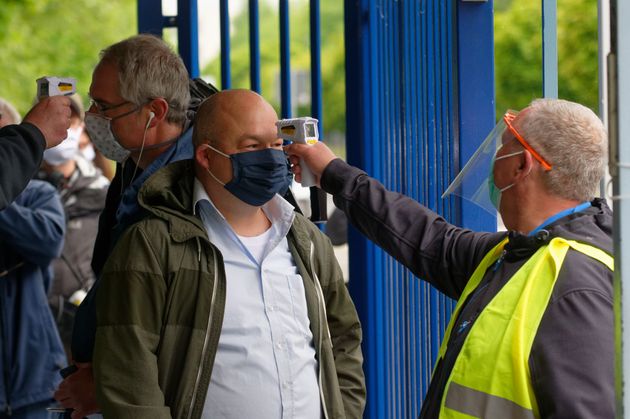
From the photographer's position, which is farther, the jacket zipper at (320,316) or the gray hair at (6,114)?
the gray hair at (6,114)

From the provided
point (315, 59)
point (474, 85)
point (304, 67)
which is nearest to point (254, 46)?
point (315, 59)

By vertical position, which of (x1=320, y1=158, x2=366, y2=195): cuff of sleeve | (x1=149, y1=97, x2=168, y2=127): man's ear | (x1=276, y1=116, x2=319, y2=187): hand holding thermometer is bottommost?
(x1=320, y1=158, x2=366, y2=195): cuff of sleeve

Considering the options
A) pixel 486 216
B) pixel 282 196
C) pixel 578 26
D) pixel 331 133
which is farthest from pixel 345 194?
pixel 331 133

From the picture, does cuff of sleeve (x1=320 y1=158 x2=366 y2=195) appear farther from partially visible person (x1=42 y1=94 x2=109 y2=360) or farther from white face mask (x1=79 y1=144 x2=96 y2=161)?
white face mask (x1=79 y1=144 x2=96 y2=161)

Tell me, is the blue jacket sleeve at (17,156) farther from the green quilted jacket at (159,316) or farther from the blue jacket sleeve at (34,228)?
the blue jacket sleeve at (34,228)

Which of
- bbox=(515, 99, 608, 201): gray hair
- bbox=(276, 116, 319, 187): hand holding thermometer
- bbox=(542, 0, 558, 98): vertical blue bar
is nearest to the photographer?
bbox=(515, 99, 608, 201): gray hair

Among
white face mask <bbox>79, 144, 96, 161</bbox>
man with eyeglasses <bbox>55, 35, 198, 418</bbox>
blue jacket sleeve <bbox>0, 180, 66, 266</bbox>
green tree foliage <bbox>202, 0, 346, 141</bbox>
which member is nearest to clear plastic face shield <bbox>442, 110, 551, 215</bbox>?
man with eyeglasses <bbox>55, 35, 198, 418</bbox>

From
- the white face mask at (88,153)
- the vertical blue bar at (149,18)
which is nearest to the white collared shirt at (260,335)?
the vertical blue bar at (149,18)

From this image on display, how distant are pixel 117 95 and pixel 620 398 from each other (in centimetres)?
203

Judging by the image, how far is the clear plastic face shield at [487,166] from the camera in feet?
9.56

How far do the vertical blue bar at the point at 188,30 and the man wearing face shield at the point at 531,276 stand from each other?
1520 millimetres

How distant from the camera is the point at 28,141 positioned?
332 cm

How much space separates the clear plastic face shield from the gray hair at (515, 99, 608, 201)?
0.10ft

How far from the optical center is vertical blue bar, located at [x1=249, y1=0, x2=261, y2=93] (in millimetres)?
4500
